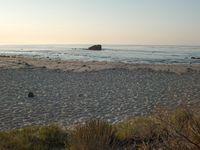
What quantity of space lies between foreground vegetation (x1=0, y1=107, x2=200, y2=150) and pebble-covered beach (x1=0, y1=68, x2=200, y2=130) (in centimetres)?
317

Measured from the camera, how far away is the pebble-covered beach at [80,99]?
12.0 m

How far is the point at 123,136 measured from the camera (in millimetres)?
7430

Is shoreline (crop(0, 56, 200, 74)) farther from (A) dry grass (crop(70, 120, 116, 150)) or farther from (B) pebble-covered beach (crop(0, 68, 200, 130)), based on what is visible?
(A) dry grass (crop(70, 120, 116, 150))

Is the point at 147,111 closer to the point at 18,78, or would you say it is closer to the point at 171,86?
the point at 171,86

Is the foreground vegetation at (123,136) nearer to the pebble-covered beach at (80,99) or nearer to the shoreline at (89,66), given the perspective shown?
the pebble-covered beach at (80,99)

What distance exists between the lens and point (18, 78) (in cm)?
2331

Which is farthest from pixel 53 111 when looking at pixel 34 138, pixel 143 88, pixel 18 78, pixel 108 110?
pixel 18 78

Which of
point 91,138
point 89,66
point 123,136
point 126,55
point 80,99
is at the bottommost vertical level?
point 126,55

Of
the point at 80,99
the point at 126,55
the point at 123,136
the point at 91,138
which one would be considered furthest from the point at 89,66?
the point at 126,55

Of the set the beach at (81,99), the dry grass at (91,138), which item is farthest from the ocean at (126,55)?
the dry grass at (91,138)

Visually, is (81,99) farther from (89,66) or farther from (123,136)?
(89,66)

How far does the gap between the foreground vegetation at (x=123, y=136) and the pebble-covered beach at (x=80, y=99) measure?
3165mm

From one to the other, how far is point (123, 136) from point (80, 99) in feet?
27.2

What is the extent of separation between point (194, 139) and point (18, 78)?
768 inches
